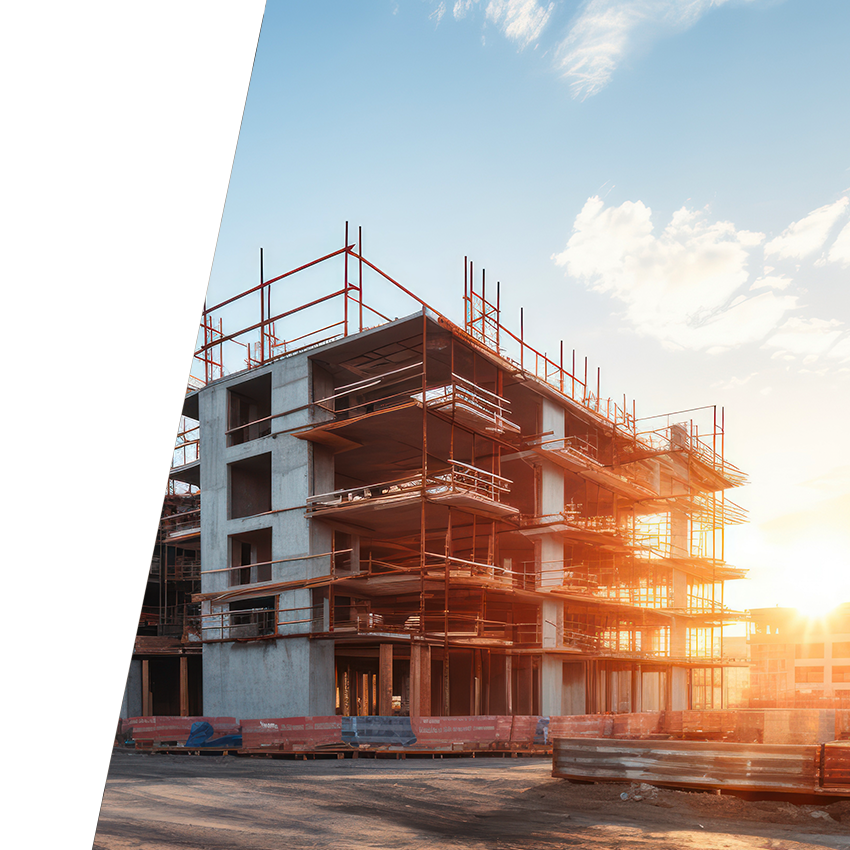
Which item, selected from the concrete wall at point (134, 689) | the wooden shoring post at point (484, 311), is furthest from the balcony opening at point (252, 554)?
the wooden shoring post at point (484, 311)

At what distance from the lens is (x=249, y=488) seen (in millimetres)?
26688

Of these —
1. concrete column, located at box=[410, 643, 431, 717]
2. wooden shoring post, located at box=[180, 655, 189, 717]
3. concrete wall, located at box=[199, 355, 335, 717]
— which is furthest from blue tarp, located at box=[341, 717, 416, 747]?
wooden shoring post, located at box=[180, 655, 189, 717]

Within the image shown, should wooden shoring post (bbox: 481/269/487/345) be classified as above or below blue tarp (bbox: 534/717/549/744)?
above

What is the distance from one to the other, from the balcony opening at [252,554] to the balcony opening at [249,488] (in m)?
0.76

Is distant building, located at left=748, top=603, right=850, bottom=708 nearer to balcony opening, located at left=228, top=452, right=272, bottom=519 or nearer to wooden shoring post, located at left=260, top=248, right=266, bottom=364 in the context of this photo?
wooden shoring post, located at left=260, top=248, right=266, bottom=364

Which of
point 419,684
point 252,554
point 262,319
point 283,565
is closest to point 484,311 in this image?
point 262,319

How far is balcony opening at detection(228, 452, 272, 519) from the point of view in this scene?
85.9ft

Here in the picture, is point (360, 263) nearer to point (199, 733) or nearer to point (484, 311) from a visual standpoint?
point (484, 311)

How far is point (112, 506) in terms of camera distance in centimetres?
947

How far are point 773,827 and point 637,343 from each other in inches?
215

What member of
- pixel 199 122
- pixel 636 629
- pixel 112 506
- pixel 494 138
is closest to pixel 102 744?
pixel 112 506

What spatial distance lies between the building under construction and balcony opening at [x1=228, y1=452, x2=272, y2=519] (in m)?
0.07

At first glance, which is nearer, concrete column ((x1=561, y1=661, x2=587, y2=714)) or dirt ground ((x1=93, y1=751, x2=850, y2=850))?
dirt ground ((x1=93, y1=751, x2=850, y2=850))

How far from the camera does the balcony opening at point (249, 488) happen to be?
26172 millimetres
